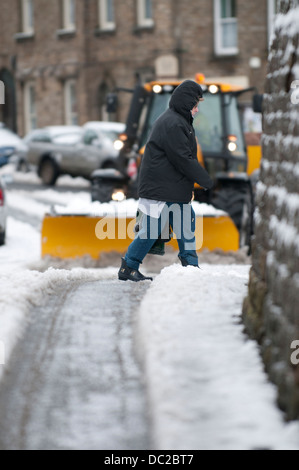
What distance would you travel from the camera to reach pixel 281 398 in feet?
14.6

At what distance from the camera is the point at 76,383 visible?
17.2ft

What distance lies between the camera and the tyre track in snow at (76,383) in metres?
4.52

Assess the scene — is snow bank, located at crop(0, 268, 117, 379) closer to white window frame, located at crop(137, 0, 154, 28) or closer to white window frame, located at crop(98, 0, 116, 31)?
white window frame, located at crop(137, 0, 154, 28)

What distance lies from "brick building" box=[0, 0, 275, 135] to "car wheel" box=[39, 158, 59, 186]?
534 centimetres

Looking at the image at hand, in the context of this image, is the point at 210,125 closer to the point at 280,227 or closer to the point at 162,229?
the point at 162,229

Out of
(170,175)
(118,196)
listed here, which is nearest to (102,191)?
(118,196)

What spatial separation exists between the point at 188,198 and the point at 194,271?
0.79 metres

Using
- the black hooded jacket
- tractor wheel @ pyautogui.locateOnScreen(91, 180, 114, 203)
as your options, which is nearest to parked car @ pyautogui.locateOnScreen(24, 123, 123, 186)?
tractor wheel @ pyautogui.locateOnScreen(91, 180, 114, 203)

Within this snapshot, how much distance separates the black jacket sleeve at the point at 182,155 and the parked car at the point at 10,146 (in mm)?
17939

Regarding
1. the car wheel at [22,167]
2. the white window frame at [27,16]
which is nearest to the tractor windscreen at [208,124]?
the car wheel at [22,167]

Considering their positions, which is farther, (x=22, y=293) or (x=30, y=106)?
(x=30, y=106)

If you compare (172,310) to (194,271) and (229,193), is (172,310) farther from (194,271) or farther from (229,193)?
(229,193)

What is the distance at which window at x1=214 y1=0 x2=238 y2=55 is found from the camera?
28.7m

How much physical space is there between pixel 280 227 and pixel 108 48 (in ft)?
88.3
